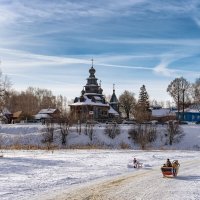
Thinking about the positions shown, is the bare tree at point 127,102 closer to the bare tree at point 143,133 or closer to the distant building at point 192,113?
the distant building at point 192,113

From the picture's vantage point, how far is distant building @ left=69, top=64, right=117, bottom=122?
98.4 meters

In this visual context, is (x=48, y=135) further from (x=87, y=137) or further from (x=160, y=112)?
(x=160, y=112)

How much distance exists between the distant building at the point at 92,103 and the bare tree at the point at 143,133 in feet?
78.5

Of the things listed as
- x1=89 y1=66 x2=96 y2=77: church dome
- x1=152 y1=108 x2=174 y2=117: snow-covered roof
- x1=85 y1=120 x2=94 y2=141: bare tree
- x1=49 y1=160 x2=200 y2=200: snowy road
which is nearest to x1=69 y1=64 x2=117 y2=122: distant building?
x1=89 y1=66 x2=96 y2=77: church dome

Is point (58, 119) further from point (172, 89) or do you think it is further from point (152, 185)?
point (152, 185)

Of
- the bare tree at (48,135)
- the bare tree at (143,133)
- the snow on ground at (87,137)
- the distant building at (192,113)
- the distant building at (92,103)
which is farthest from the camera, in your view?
the distant building at (192,113)

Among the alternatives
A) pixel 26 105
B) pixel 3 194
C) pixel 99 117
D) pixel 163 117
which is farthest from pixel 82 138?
pixel 26 105

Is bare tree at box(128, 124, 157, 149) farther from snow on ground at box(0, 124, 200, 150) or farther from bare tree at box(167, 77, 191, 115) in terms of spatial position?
bare tree at box(167, 77, 191, 115)

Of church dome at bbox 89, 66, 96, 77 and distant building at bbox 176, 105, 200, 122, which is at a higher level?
church dome at bbox 89, 66, 96, 77

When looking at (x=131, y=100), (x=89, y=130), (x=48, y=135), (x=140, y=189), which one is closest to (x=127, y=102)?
(x=131, y=100)

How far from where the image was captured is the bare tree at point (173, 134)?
71250 mm

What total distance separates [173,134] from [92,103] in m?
30.9

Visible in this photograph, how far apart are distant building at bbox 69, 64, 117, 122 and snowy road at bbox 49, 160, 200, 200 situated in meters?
73.7

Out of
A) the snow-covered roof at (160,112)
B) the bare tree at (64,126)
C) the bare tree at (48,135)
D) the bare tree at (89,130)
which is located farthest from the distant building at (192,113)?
the bare tree at (48,135)
